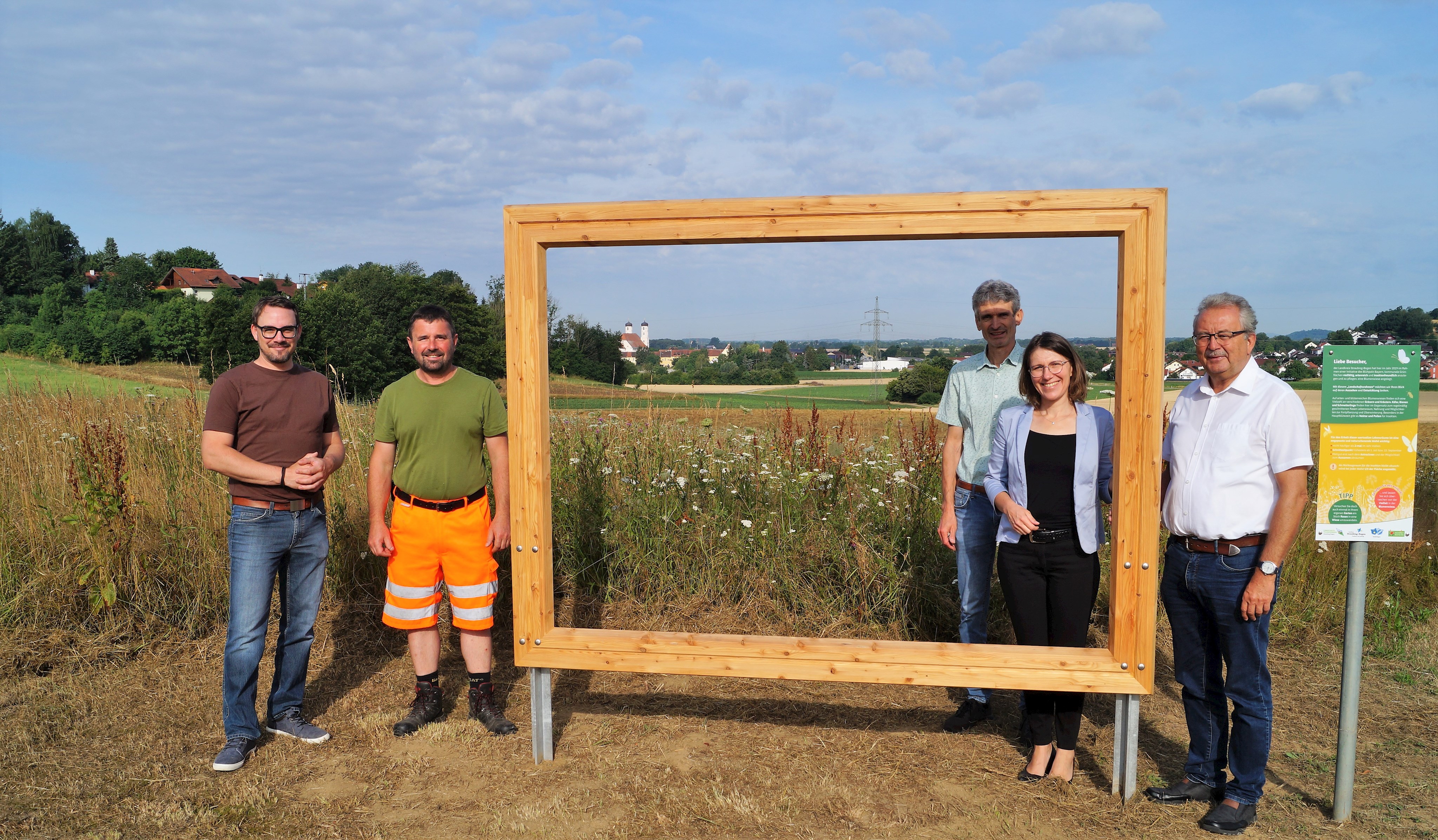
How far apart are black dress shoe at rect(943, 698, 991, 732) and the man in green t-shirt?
2.16 metres

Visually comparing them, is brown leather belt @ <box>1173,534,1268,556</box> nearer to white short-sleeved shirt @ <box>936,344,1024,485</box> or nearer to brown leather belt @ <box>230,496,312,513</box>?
white short-sleeved shirt @ <box>936,344,1024,485</box>

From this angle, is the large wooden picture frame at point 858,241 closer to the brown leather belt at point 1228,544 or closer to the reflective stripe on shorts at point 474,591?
the brown leather belt at point 1228,544

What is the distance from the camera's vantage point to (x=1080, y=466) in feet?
10.7

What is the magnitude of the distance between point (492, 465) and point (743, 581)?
214 centimetres

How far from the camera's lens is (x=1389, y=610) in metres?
5.40

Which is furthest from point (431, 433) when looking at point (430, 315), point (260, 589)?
point (260, 589)

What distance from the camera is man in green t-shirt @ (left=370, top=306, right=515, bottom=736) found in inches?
150

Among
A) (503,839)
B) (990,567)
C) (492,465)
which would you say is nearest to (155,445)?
(492,465)

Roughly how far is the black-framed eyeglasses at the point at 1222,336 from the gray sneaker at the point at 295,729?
13.6ft

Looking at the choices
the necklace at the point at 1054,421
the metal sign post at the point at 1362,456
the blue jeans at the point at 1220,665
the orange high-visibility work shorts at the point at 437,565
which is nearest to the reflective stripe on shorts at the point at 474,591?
the orange high-visibility work shorts at the point at 437,565

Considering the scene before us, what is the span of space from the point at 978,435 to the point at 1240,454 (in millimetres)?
1080

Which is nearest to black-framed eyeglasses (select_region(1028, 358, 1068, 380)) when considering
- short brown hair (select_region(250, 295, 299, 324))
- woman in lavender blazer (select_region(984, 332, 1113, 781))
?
woman in lavender blazer (select_region(984, 332, 1113, 781))

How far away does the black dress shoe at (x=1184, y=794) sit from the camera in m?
3.38

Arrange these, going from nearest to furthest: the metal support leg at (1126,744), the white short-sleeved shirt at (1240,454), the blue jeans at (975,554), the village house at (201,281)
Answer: the white short-sleeved shirt at (1240,454)
the metal support leg at (1126,744)
the blue jeans at (975,554)
the village house at (201,281)
